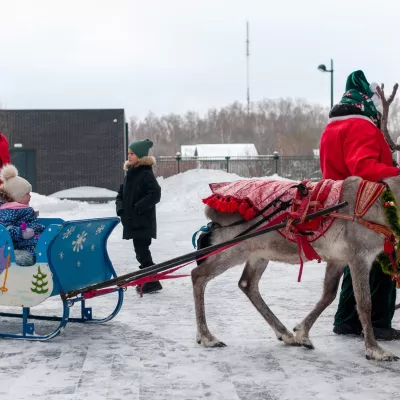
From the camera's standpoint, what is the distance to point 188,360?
17.0 ft

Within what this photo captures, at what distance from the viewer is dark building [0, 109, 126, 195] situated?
133 ft

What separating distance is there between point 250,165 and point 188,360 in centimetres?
3651

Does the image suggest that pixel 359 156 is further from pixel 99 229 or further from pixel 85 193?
pixel 85 193

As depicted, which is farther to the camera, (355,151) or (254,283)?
(254,283)

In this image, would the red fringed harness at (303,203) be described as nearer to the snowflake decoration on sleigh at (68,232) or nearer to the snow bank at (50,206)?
the snowflake decoration on sleigh at (68,232)

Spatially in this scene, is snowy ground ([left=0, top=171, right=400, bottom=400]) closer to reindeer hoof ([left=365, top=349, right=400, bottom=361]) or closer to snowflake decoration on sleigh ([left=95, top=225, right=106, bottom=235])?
reindeer hoof ([left=365, top=349, right=400, bottom=361])

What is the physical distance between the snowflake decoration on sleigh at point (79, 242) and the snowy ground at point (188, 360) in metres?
0.70

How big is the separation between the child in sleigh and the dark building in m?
34.5

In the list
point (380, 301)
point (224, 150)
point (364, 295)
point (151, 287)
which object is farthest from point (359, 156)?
point (224, 150)

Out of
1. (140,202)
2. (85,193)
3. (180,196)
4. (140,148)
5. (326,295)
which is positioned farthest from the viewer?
(85,193)

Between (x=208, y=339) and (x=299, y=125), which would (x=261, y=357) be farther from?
(x=299, y=125)

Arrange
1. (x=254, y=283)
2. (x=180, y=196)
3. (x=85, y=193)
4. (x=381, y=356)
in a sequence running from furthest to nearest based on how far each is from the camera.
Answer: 1. (x=85, y=193)
2. (x=180, y=196)
3. (x=254, y=283)
4. (x=381, y=356)

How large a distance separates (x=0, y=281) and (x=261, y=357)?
2.17 m

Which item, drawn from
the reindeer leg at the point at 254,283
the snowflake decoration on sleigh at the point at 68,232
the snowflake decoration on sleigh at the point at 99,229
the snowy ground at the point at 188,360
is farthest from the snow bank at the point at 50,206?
the reindeer leg at the point at 254,283
